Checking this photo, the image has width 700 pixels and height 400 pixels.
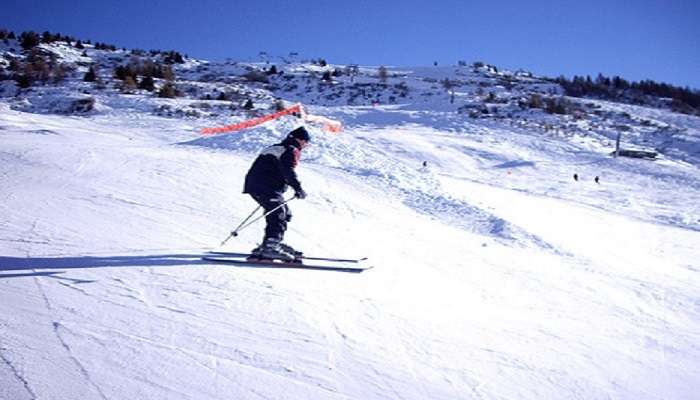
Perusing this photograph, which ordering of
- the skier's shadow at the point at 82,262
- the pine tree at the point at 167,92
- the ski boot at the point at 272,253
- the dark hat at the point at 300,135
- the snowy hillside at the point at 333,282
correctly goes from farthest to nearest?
the pine tree at the point at 167,92 → the dark hat at the point at 300,135 → the ski boot at the point at 272,253 → the skier's shadow at the point at 82,262 → the snowy hillside at the point at 333,282

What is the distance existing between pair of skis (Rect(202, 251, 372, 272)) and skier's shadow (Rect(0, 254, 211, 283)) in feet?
0.82

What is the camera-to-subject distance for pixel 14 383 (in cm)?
285

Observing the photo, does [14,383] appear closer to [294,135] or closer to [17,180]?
[294,135]

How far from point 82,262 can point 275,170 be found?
2.32m

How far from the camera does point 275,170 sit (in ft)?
20.0

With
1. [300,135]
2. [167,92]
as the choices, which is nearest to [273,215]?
[300,135]

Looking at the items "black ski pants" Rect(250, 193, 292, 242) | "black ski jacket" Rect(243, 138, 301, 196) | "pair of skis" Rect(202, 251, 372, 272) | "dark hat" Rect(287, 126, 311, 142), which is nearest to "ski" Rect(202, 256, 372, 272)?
"pair of skis" Rect(202, 251, 372, 272)

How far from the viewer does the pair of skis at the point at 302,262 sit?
5746 millimetres

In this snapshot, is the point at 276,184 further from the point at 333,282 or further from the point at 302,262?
the point at 333,282

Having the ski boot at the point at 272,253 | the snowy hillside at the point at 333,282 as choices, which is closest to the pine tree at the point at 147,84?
the snowy hillside at the point at 333,282

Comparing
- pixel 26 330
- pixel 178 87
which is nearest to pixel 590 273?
pixel 26 330

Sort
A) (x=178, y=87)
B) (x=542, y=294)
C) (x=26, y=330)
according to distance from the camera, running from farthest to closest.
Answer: (x=178, y=87), (x=542, y=294), (x=26, y=330)

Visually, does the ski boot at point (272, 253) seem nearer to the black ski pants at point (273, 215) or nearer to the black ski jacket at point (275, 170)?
the black ski pants at point (273, 215)

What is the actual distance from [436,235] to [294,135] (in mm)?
3335
